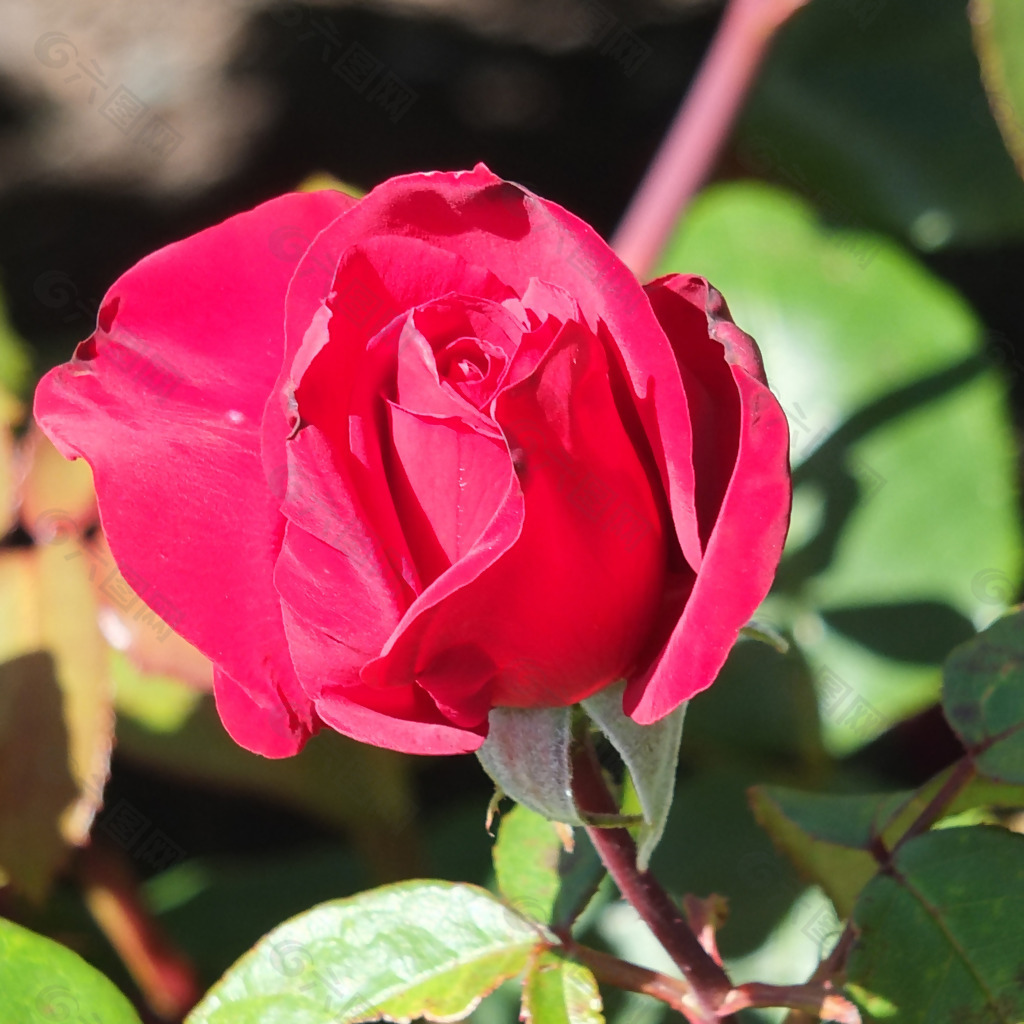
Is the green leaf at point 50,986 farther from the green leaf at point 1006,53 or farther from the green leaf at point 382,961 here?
the green leaf at point 1006,53

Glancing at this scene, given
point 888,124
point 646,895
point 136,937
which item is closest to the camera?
point 646,895

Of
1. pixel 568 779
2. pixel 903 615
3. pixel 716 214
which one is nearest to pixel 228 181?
pixel 716 214

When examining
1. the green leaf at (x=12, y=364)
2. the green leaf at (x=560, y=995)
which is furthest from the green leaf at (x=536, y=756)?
the green leaf at (x=12, y=364)

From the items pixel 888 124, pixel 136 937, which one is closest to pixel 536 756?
pixel 136 937

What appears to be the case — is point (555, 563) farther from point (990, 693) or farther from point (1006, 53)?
point (1006, 53)

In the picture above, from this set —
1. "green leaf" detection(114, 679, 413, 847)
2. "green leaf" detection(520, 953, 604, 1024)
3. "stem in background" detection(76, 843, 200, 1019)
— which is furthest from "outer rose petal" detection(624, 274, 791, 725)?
"stem in background" detection(76, 843, 200, 1019)
